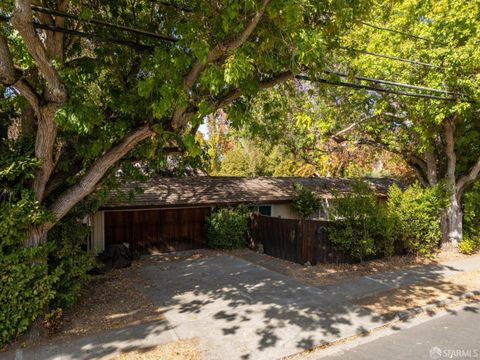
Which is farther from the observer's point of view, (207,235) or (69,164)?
(207,235)

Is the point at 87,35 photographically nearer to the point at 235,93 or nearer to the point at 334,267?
the point at 235,93

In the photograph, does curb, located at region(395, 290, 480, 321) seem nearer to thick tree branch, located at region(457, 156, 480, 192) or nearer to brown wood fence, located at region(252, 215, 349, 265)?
brown wood fence, located at region(252, 215, 349, 265)

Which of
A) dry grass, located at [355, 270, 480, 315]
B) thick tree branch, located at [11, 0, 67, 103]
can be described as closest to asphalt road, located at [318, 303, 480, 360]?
dry grass, located at [355, 270, 480, 315]

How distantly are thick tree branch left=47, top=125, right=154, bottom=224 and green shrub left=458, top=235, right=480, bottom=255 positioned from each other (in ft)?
43.2

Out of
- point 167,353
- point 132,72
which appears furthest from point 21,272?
point 132,72

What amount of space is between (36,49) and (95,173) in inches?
101

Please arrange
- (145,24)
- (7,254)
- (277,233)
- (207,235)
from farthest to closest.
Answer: (207,235) < (277,233) < (145,24) < (7,254)

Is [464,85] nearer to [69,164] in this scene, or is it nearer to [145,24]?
[145,24]

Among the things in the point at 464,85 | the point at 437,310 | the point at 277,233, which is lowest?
the point at 437,310

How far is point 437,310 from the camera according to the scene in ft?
25.2

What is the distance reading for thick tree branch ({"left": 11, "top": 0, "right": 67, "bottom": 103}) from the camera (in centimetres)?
468

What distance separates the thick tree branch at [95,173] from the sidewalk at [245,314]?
8.84 feet

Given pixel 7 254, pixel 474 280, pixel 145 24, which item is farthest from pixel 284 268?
pixel 145 24

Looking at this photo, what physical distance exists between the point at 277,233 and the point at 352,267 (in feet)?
10.4
